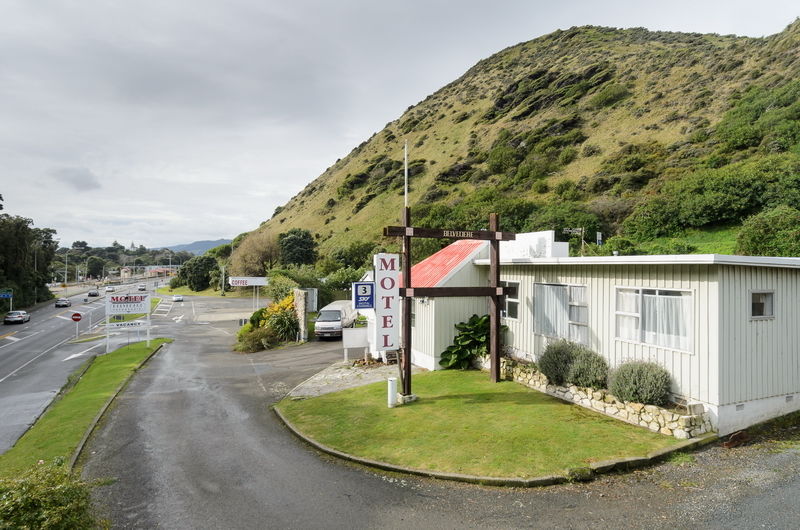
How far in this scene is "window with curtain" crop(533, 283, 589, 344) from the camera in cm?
1223

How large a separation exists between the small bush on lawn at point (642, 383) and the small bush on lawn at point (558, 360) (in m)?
1.59

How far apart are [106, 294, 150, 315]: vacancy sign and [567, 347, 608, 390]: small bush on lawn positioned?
2294 centimetres

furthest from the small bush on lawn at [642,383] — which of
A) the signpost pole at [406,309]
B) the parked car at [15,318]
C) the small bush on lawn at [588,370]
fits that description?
the parked car at [15,318]

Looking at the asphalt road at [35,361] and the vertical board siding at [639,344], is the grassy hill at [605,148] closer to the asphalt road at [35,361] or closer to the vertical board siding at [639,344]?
the vertical board siding at [639,344]

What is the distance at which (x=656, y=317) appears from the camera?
33.5ft

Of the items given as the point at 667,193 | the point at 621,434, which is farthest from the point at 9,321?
the point at 667,193

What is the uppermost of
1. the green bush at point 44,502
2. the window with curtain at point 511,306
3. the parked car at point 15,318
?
the window with curtain at point 511,306

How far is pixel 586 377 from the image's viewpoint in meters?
11.3

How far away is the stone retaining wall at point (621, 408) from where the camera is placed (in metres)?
8.98

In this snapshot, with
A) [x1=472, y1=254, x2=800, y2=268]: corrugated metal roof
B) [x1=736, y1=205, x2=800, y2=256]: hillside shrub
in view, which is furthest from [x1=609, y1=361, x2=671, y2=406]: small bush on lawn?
[x1=736, y1=205, x2=800, y2=256]: hillside shrub

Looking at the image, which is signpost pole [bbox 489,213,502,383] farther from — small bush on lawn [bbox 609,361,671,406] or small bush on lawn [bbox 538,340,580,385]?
small bush on lawn [bbox 609,361,671,406]

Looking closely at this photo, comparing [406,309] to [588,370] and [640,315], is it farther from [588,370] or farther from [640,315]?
[640,315]

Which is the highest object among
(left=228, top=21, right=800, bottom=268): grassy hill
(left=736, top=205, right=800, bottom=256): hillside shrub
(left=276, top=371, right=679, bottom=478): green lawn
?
(left=228, top=21, right=800, bottom=268): grassy hill

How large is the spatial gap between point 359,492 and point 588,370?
6792 mm
